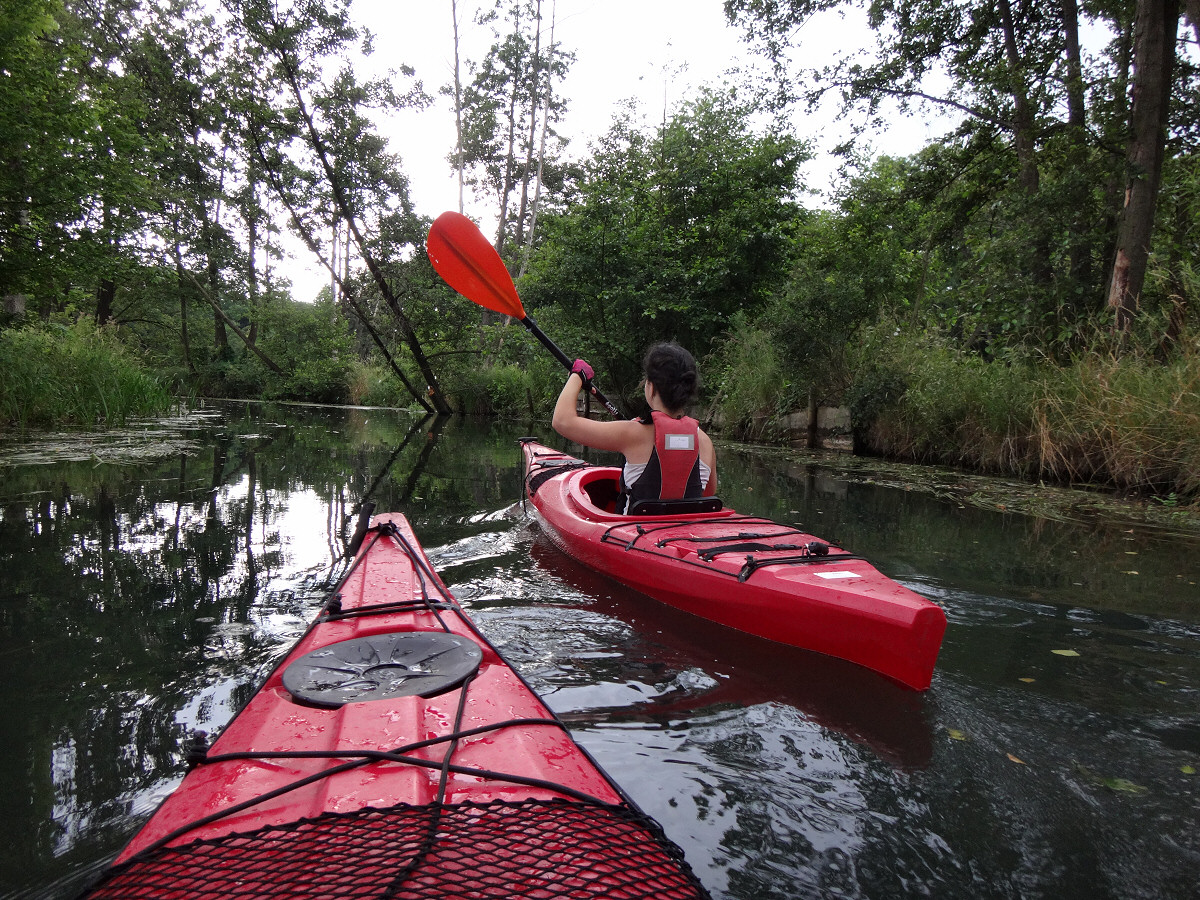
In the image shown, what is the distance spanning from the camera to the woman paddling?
329 cm

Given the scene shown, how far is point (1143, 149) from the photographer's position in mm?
6957

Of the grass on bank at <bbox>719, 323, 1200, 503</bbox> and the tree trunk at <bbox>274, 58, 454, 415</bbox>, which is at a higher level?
the tree trunk at <bbox>274, 58, 454, 415</bbox>

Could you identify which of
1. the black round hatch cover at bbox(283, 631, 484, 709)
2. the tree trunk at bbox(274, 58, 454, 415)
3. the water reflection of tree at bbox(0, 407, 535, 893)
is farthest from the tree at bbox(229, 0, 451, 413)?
the black round hatch cover at bbox(283, 631, 484, 709)

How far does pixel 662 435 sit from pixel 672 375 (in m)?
0.29

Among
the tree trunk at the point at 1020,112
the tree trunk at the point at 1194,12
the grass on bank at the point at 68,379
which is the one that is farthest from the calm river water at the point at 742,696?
the tree trunk at the point at 1020,112

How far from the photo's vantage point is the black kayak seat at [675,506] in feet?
11.4

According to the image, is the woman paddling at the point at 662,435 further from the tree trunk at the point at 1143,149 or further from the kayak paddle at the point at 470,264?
the tree trunk at the point at 1143,149

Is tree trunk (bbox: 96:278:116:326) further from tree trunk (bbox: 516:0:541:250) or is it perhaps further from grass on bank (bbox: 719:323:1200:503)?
grass on bank (bbox: 719:323:1200:503)

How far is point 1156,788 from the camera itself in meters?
1.72

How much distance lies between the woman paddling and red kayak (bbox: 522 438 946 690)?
5.0 inches

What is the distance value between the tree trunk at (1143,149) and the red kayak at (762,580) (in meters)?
6.10

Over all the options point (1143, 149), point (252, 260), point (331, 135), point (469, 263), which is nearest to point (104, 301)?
point (252, 260)

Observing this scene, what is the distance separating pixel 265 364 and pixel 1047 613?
25.8m

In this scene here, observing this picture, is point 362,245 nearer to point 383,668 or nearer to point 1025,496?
point 1025,496
